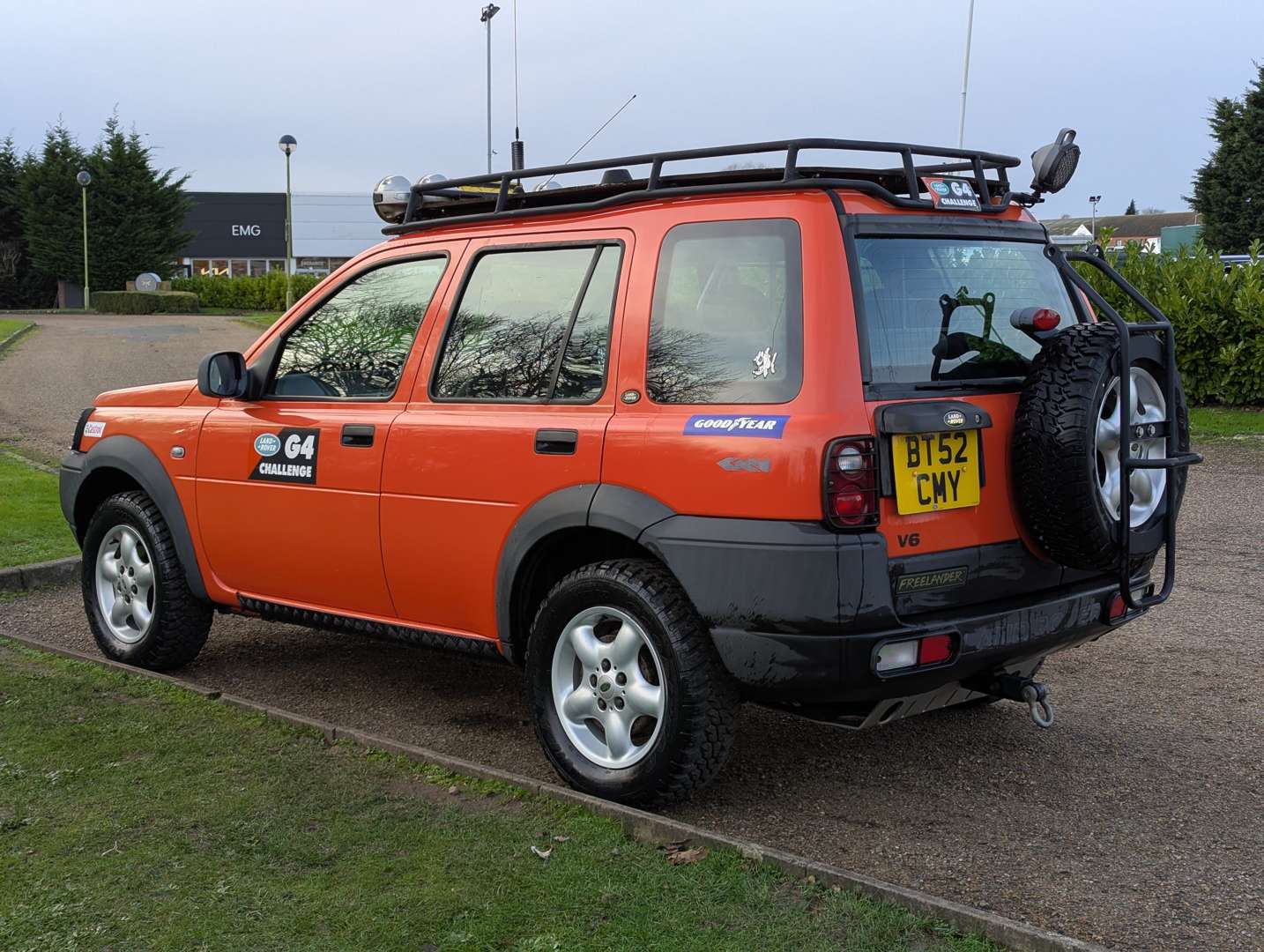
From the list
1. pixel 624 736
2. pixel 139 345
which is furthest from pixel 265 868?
pixel 139 345

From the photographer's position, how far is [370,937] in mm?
3490

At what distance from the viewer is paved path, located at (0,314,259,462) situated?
16156 millimetres

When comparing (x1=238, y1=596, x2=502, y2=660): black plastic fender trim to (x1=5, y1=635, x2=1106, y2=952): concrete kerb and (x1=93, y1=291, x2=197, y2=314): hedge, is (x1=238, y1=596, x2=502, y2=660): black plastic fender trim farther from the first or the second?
(x1=93, y1=291, x2=197, y2=314): hedge

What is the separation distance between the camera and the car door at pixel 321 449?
5191 millimetres

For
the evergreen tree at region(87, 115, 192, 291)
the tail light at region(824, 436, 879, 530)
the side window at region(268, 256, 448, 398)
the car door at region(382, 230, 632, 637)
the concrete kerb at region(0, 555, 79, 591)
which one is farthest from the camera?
the evergreen tree at region(87, 115, 192, 291)

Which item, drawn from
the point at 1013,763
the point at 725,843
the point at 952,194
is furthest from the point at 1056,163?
the point at 725,843

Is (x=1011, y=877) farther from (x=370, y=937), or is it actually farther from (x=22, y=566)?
(x=22, y=566)

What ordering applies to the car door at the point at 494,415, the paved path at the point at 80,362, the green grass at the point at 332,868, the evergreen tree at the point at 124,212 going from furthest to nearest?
the evergreen tree at the point at 124,212
the paved path at the point at 80,362
the car door at the point at 494,415
the green grass at the point at 332,868

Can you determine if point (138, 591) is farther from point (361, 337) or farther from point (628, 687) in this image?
point (628, 687)

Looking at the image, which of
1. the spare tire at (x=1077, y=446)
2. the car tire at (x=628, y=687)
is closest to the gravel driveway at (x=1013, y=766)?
the car tire at (x=628, y=687)

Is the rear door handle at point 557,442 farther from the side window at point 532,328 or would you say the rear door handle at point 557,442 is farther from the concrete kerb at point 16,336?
the concrete kerb at point 16,336

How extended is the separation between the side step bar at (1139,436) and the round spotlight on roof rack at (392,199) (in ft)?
8.63

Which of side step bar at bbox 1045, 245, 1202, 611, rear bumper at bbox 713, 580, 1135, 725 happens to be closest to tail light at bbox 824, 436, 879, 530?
rear bumper at bbox 713, 580, 1135, 725

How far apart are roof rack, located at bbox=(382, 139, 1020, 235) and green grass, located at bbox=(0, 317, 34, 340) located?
26.0 metres
